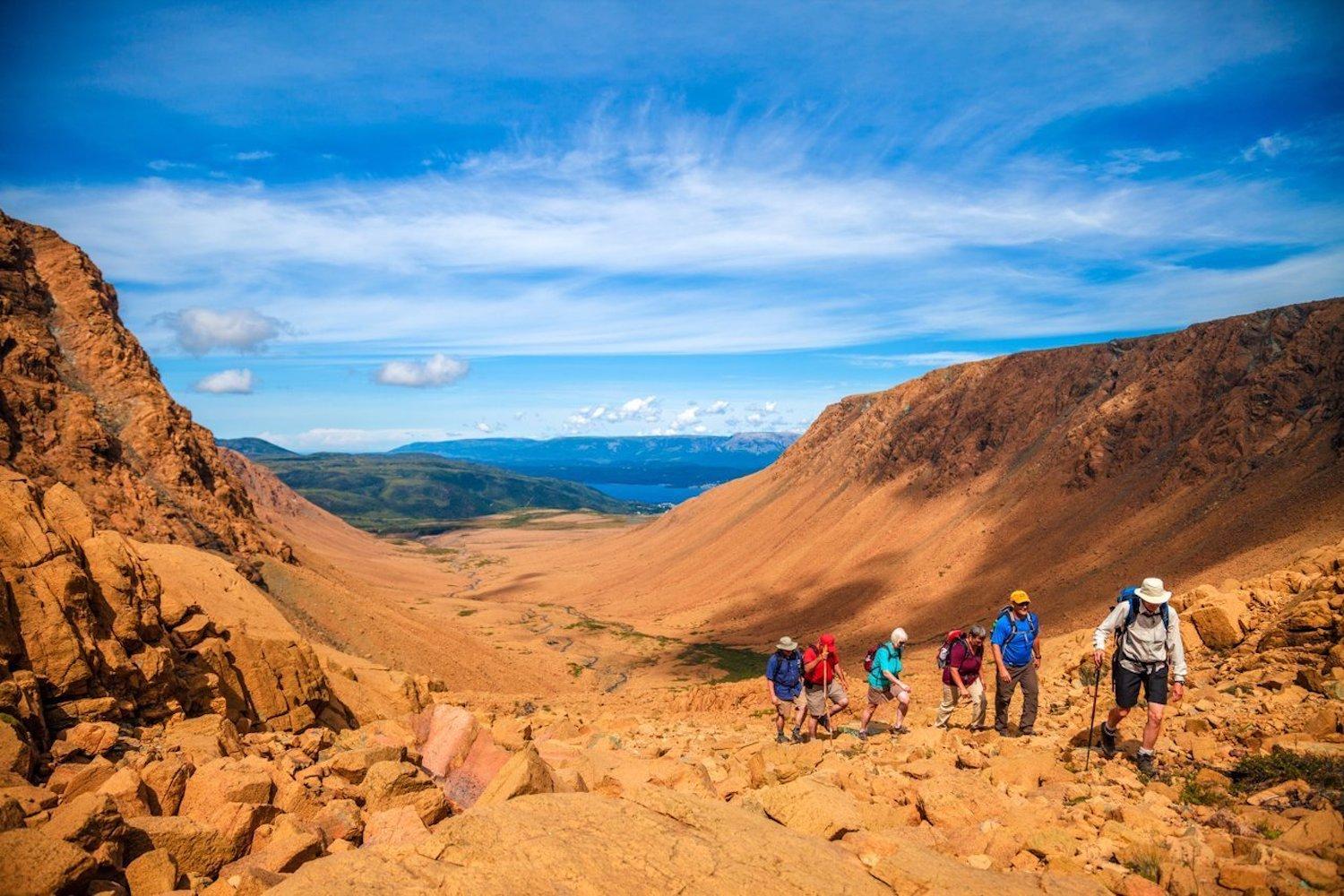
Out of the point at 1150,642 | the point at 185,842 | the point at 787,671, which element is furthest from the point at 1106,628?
the point at 185,842

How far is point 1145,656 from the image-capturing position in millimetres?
8938

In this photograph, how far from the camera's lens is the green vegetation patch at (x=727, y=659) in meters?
38.6

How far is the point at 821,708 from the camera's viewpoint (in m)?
12.4

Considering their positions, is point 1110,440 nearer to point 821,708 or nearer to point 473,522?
point 821,708

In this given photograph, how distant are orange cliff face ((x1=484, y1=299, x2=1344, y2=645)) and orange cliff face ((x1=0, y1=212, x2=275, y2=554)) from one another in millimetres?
32306

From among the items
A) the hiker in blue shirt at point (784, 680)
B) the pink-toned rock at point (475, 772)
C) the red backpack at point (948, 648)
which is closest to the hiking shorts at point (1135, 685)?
the red backpack at point (948, 648)

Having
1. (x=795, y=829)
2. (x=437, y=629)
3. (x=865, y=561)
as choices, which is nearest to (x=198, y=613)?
(x=795, y=829)

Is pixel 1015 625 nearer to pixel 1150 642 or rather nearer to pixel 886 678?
pixel 1150 642

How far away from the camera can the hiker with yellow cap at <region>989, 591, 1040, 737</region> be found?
36.0 ft

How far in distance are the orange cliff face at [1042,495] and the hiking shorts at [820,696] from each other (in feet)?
65.9

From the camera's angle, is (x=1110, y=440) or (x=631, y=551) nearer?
(x=1110, y=440)

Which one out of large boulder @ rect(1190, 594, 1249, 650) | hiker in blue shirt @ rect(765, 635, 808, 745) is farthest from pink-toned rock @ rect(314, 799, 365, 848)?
large boulder @ rect(1190, 594, 1249, 650)

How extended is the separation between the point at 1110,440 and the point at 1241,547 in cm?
1895

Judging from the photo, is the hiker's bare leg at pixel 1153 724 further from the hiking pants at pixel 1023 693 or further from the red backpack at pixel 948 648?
the red backpack at pixel 948 648
